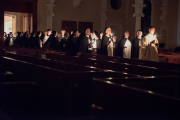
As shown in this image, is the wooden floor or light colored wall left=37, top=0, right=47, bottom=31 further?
light colored wall left=37, top=0, right=47, bottom=31

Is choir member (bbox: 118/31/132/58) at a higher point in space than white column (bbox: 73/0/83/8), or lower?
lower

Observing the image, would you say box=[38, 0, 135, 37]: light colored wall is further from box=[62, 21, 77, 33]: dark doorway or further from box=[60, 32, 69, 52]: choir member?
box=[60, 32, 69, 52]: choir member

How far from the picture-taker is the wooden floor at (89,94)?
231 cm

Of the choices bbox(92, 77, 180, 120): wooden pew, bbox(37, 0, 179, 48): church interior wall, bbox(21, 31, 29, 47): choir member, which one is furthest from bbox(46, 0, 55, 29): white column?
bbox(92, 77, 180, 120): wooden pew

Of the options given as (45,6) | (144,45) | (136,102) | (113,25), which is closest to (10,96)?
(136,102)

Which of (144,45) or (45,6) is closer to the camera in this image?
(144,45)

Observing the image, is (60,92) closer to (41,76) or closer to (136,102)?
(41,76)

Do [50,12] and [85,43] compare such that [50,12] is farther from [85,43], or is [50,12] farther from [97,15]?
[85,43]

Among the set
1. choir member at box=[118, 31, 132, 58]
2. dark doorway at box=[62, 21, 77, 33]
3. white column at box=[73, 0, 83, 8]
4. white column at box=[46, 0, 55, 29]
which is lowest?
choir member at box=[118, 31, 132, 58]

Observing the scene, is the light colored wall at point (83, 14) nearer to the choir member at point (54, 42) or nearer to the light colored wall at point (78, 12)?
the light colored wall at point (78, 12)

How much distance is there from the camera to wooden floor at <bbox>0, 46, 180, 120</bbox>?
231cm

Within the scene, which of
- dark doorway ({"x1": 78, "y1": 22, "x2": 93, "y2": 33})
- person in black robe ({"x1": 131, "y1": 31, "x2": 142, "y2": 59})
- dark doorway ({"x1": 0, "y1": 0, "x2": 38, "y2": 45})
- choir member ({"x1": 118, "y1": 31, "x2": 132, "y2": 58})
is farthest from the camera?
dark doorway ({"x1": 78, "y1": 22, "x2": 93, "y2": 33})

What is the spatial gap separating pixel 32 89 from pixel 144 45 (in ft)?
16.4

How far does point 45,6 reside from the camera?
1775 centimetres
